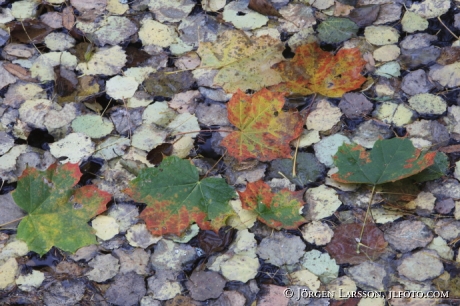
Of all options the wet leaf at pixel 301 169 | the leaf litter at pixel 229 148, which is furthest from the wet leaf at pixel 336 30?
the wet leaf at pixel 301 169

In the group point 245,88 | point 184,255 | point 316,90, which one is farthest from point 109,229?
point 316,90

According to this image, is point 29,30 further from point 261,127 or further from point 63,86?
point 261,127

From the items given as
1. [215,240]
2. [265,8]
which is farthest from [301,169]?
[265,8]

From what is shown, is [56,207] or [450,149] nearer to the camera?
[56,207]

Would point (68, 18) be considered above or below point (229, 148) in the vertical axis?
above

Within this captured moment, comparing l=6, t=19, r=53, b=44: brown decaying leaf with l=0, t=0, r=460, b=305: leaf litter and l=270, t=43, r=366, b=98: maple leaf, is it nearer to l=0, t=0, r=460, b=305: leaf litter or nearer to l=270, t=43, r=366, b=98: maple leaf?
l=0, t=0, r=460, b=305: leaf litter

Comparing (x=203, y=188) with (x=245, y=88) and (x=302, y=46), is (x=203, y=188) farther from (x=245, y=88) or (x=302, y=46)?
(x=302, y=46)
